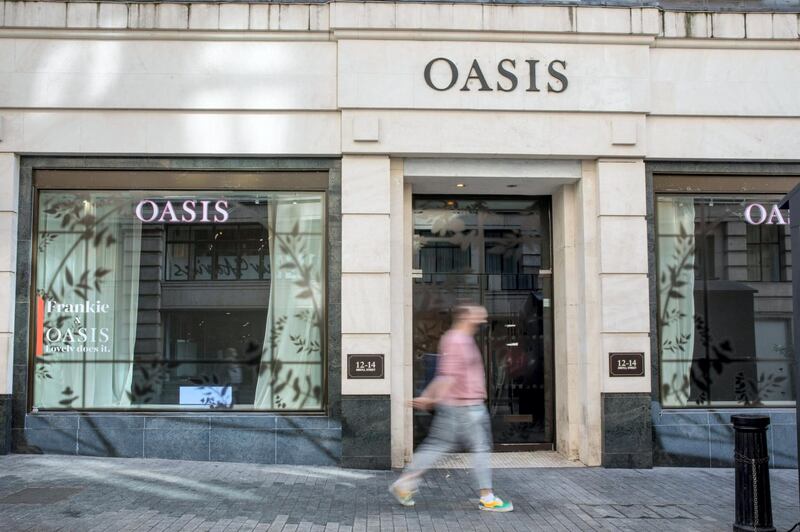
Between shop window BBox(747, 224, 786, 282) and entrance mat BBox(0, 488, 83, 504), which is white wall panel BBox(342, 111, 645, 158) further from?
entrance mat BBox(0, 488, 83, 504)

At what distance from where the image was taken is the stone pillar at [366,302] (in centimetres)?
981

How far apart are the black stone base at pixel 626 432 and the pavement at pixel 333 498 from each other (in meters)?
0.20

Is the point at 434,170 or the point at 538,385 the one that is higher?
the point at 434,170

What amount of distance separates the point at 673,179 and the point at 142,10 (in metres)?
7.62

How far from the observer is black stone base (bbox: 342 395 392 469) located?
32.1 feet

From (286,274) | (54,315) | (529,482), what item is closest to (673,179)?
(529,482)

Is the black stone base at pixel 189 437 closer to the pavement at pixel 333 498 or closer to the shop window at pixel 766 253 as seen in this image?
the pavement at pixel 333 498

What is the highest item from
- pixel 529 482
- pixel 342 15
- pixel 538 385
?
pixel 342 15

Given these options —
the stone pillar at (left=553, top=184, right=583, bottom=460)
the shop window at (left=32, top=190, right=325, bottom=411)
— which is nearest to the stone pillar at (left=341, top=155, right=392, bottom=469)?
the shop window at (left=32, top=190, right=325, bottom=411)

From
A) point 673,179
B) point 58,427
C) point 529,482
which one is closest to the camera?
point 529,482

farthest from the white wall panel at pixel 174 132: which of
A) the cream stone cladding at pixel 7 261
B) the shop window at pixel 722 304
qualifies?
the shop window at pixel 722 304

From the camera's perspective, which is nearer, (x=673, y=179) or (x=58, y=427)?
(x=58, y=427)

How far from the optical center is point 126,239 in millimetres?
10461

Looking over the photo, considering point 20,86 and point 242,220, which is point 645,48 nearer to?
point 242,220
